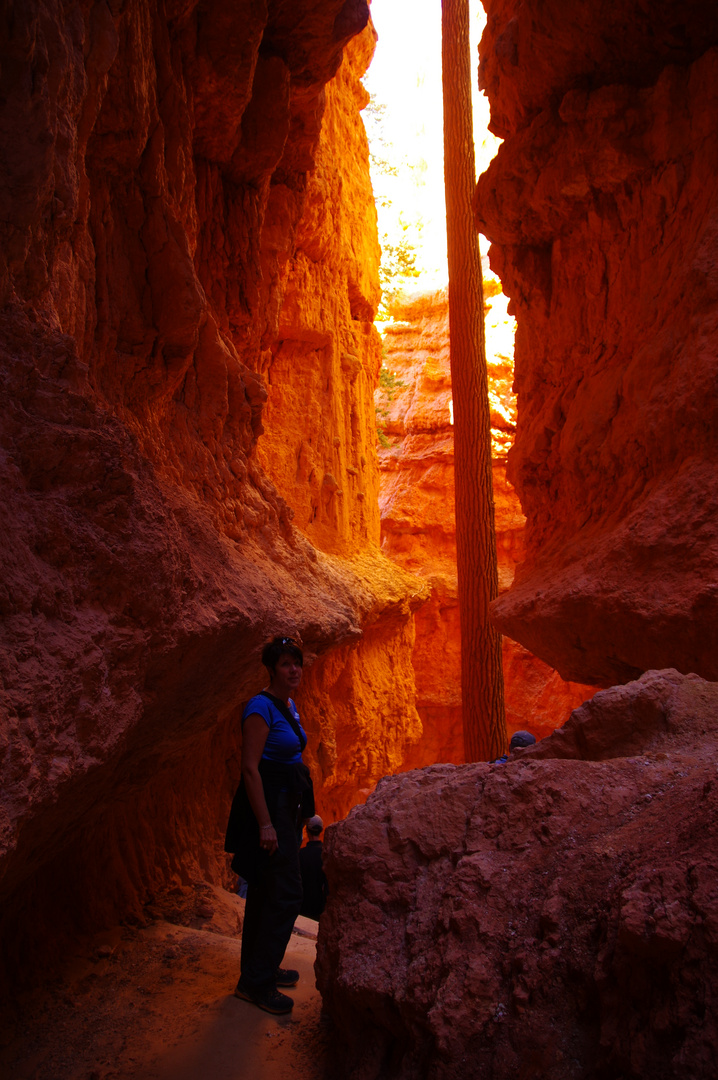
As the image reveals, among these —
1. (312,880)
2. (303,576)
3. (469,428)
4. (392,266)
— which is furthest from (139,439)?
(392,266)

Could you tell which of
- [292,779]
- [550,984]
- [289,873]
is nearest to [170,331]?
[292,779]

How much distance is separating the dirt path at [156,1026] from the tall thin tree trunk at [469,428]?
17.0 ft

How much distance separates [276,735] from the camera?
3.20 meters

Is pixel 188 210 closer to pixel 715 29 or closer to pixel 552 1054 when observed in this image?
pixel 715 29

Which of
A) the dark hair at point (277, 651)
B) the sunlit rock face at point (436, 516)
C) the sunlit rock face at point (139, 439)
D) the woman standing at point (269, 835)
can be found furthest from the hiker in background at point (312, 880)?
the sunlit rock face at point (436, 516)

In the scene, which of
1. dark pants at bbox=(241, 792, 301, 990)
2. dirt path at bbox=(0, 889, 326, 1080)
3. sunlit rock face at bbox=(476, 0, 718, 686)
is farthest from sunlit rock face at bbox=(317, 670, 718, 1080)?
sunlit rock face at bbox=(476, 0, 718, 686)

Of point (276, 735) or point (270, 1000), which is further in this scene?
point (276, 735)

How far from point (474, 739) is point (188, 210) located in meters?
6.30

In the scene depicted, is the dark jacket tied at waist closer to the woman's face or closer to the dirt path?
the woman's face

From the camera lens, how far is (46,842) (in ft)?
8.69

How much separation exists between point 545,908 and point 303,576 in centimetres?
394

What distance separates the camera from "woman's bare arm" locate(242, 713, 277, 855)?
Result: 3.05 meters

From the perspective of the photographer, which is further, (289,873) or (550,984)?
(289,873)

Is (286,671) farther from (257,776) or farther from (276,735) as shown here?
(257,776)
